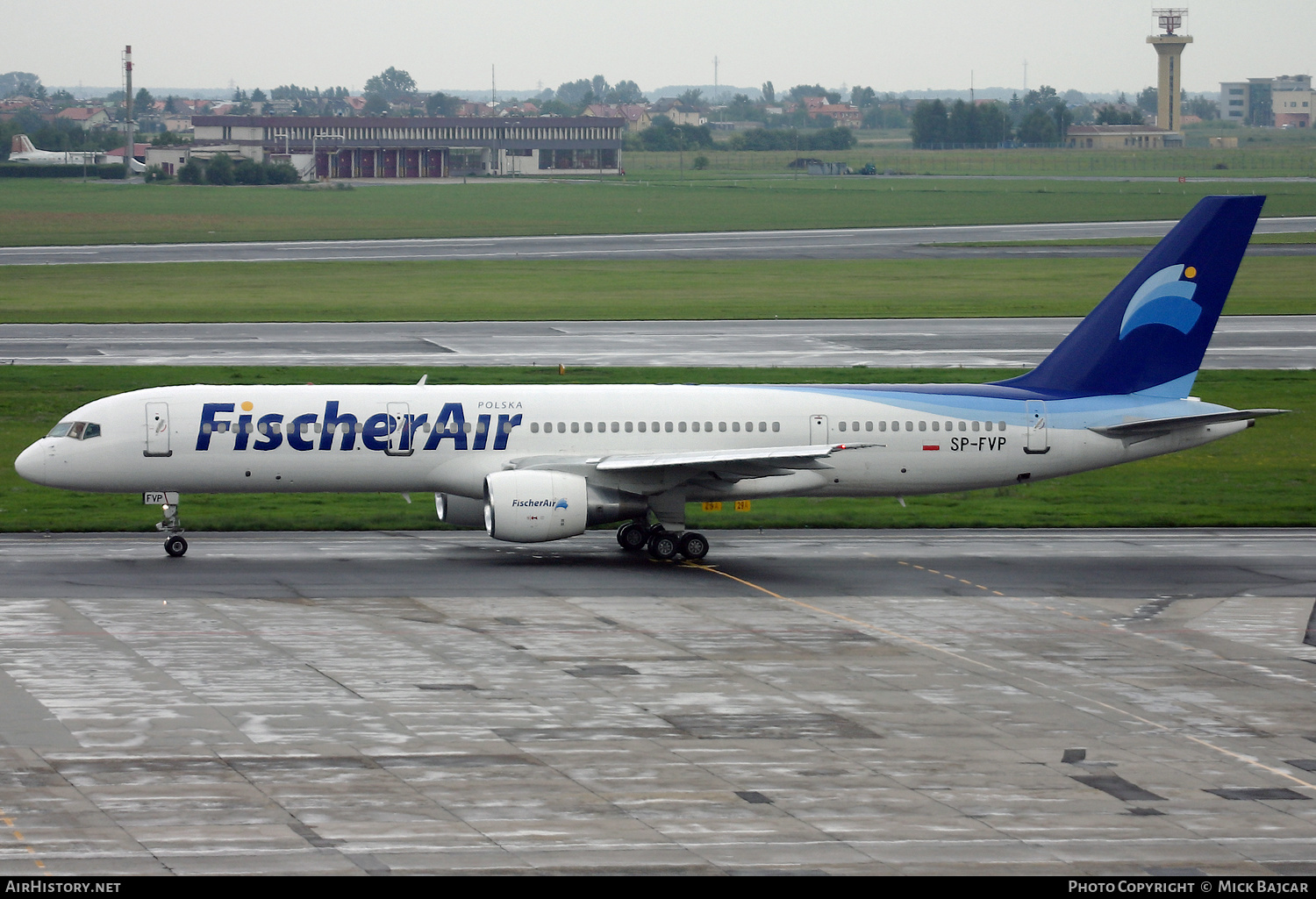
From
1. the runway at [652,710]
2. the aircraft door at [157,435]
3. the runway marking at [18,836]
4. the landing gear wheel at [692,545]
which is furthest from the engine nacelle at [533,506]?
the runway marking at [18,836]

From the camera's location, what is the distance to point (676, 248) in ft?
438

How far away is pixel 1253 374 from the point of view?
69.8 metres

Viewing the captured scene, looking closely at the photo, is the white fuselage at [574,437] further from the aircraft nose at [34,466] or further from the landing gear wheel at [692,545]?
the landing gear wheel at [692,545]

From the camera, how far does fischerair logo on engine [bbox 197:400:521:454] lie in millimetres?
41750

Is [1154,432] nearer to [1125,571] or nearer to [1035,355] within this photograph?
[1125,571]

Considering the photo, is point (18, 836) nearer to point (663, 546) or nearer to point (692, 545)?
point (663, 546)

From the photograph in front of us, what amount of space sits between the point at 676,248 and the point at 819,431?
300 feet

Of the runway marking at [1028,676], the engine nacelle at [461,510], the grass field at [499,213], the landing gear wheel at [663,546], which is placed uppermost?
the grass field at [499,213]

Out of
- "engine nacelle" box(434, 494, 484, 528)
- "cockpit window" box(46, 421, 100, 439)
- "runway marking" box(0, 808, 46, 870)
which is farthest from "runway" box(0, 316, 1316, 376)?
"runway marking" box(0, 808, 46, 870)

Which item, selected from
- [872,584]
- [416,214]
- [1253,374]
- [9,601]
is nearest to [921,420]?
[872,584]

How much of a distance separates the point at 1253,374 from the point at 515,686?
50140 millimetres

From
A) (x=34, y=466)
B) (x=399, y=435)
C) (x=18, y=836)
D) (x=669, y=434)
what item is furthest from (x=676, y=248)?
(x=18, y=836)

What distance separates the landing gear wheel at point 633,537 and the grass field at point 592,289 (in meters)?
47.7

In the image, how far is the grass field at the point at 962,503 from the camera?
4772 centimetres
